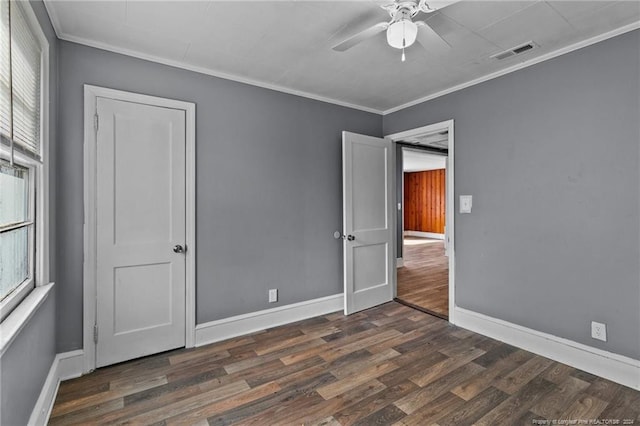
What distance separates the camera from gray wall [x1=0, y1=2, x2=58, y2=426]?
1283mm

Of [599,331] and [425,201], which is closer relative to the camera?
[599,331]

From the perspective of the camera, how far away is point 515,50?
8.00 ft

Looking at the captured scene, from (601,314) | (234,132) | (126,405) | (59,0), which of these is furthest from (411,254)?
(59,0)

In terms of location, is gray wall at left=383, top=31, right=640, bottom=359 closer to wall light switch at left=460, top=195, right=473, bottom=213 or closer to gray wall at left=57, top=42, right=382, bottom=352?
wall light switch at left=460, top=195, right=473, bottom=213

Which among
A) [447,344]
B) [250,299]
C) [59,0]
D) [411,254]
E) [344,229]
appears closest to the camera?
[59,0]

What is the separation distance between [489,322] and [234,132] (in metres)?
3.00

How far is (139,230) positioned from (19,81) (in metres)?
1.24

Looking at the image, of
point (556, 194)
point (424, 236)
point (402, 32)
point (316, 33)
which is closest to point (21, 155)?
point (316, 33)

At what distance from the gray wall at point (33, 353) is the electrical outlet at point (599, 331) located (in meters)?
3.44

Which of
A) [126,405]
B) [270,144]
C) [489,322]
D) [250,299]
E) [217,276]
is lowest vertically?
[126,405]

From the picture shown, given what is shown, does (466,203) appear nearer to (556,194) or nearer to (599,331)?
(556,194)

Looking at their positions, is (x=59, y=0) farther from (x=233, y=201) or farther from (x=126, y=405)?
(x=126, y=405)

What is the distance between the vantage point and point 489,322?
2.94 meters

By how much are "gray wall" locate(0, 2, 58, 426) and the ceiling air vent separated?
10.2ft
